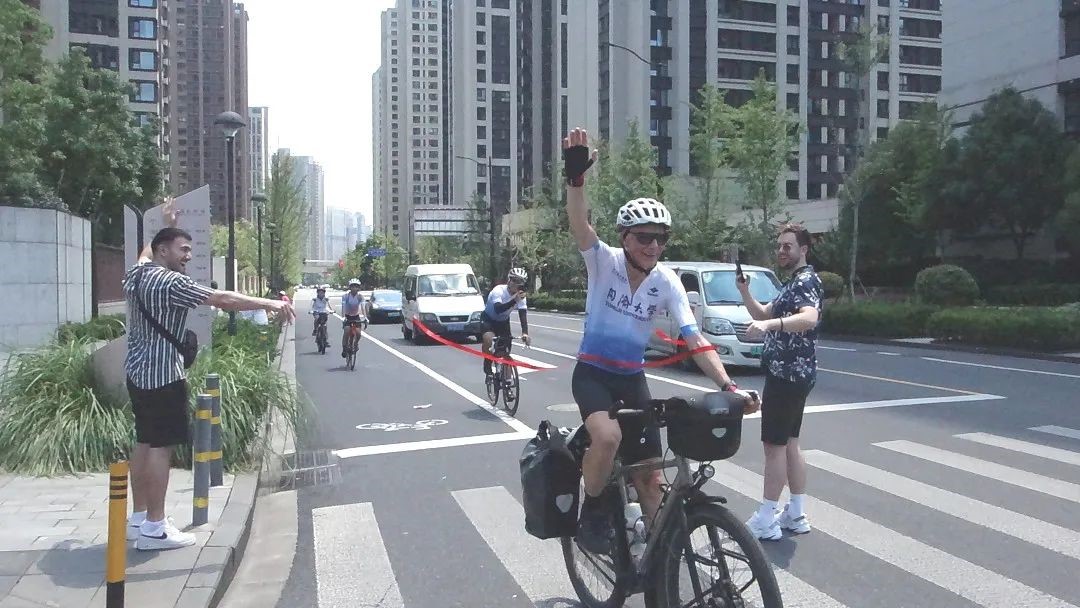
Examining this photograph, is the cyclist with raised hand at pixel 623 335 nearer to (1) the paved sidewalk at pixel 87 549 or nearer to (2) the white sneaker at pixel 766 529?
(2) the white sneaker at pixel 766 529

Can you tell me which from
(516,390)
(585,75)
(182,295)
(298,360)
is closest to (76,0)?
(585,75)

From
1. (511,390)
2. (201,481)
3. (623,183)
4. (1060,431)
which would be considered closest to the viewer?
(201,481)

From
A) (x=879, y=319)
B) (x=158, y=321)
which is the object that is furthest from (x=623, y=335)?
(x=879, y=319)

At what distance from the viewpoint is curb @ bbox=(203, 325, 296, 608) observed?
16.6 ft

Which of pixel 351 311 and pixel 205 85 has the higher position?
pixel 205 85

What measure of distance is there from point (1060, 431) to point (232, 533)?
28.0 feet

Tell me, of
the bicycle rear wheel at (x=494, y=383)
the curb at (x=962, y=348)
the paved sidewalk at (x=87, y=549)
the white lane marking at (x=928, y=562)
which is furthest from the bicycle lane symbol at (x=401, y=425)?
the curb at (x=962, y=348)

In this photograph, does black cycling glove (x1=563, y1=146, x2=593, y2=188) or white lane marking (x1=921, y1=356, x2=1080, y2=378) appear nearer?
→ black cycling glove (x1=563, y1=146, x2=593, y2=188)

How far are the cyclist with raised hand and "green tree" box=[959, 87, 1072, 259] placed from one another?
3710 cm

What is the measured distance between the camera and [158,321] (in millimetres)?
5305

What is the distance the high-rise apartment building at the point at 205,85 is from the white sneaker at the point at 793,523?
137m

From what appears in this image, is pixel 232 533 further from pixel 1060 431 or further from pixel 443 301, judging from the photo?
pixel 443 301

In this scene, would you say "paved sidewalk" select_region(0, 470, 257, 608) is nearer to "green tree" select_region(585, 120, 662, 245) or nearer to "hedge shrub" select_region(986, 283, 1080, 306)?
"hedge shrub" select_region(986, 283, 1080, 306)

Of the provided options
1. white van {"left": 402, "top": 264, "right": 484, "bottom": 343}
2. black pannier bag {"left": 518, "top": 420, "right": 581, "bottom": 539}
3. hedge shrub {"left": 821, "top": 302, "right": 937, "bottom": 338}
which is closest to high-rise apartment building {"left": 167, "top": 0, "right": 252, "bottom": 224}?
white van {"left": 402, "top": 264, "right": 484, "bottom": 343}
